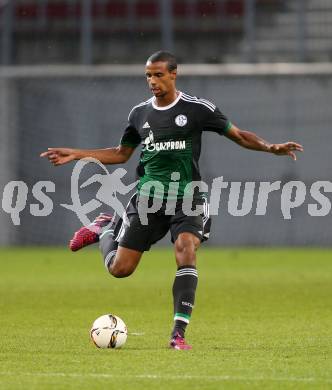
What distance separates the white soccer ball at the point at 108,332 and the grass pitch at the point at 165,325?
9 cm

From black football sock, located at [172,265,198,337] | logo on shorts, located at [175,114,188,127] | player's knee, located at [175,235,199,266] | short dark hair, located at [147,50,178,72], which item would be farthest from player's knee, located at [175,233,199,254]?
short dark hair, located at [147,50,178,72]

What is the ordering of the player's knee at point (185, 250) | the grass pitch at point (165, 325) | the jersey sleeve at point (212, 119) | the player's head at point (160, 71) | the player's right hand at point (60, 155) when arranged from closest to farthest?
1. the grass pitch at point (165, 325)
2. the player's knee at point (185, 250)
3. the player's head at point (160, 71)
4. the player's right hand at point (60, 155)
5. the jersey sleeve at point (212, 119)

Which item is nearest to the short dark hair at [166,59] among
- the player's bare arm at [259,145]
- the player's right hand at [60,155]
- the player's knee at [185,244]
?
the player's bare arm at [259,145]

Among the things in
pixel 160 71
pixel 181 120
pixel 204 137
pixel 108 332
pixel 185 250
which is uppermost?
pixel 160 71

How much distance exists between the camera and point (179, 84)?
23.8 meters

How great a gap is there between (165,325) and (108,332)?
2.10 meters

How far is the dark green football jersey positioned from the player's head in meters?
0.26

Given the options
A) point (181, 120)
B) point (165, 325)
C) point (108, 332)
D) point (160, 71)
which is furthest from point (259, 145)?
point (165, 325)

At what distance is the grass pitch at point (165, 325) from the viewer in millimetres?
6961

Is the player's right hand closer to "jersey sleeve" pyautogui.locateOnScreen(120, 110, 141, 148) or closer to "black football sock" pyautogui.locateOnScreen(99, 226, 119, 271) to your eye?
"jersey sleeve" pyautogui.locateOnScreen(120, 110, 141, 148)

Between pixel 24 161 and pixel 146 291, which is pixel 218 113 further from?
pixel 24 161

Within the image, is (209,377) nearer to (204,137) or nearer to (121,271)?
(121,271)

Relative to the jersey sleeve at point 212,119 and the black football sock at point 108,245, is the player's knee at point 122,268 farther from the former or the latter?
the jersey sleeve at point 212,119

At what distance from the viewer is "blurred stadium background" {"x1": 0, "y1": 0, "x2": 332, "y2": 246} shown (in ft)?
76.3
